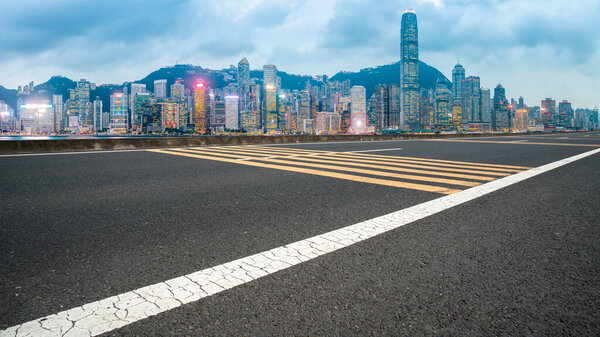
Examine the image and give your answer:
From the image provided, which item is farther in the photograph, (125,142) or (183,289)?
(125,142)

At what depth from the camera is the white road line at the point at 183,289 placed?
5.69 feet

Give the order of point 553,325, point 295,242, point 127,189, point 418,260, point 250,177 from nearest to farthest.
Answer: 1. point 553,325
2. point 418,260
3. point 295,242
4. point 127,189
5. point 250,177

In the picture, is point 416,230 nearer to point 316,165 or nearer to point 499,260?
point 499,260

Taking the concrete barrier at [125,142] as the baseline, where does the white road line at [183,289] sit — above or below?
below

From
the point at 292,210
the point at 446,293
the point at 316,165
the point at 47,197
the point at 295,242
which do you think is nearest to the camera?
the point at 446,293

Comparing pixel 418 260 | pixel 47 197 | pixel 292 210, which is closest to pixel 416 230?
pixel 418 260

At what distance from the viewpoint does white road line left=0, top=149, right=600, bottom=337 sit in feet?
5.69

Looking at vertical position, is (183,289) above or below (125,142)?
below

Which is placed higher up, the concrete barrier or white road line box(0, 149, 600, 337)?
the concrete barrier

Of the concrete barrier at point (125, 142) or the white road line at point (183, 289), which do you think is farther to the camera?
the concrete barrier at point (125, 142)

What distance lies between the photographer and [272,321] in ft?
5.95

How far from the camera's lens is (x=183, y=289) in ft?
7.00

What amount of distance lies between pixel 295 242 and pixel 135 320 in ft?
4.76

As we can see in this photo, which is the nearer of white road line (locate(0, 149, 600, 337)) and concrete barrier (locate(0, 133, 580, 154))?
white road line (locate(0, 149, 600, 337))
